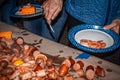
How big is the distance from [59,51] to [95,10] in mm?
480

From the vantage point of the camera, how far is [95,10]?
1.90 meters

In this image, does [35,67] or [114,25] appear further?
[114,25]

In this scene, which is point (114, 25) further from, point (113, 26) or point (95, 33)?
point (95, 33)

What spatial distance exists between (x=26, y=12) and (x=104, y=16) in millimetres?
662

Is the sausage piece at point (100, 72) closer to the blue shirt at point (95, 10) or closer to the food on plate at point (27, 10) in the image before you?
the blue shirt at point (95, 10)

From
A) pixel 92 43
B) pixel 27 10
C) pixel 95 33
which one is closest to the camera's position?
pixel 92 43

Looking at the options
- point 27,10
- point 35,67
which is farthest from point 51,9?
point 35,67

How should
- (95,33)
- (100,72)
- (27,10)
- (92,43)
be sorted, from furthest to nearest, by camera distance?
(27,10) → (95,33) → (92,43) → (100,72)

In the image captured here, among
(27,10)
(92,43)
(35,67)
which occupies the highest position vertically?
(27,10)

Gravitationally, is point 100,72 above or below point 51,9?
below

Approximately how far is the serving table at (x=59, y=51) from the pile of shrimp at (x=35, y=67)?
70 mm

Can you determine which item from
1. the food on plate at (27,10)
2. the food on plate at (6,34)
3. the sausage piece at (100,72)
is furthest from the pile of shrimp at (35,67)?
the food on plate at (27,10)

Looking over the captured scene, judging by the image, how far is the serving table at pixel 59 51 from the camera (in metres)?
1.55

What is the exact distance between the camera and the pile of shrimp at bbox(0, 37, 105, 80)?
4.74ft
